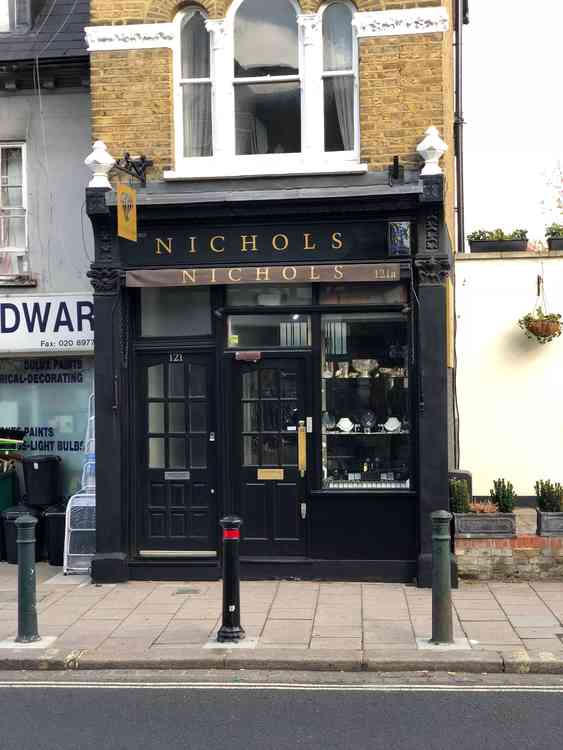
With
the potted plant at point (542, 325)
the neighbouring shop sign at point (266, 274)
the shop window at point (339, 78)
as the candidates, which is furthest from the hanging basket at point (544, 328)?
the shop window at point (339, 78)

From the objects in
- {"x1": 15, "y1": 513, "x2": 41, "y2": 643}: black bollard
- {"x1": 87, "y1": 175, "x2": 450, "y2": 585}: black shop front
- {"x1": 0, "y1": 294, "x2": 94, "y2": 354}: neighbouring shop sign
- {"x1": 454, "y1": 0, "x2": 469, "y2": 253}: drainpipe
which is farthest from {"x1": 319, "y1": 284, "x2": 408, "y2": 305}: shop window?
{"x1": 454, "y1": 0, "x2": 469, "y2": 253}: drainpipe

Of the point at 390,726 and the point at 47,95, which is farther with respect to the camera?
the point at 47,95

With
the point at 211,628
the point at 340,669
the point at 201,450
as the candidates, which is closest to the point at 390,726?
the point at 340,669

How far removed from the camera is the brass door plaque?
35.0ft

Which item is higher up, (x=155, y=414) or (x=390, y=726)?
(x=155, y=414)

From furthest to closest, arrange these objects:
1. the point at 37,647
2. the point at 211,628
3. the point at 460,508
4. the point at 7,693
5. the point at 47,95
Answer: the point at 47,95 < the point at 460,508 < the point at 211,628 < the point at 37,647 < the point at 7,693

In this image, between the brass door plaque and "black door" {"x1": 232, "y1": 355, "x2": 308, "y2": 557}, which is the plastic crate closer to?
"black door" {"x1": 232, "y1": 355, "x2": 308, "y2": 557}

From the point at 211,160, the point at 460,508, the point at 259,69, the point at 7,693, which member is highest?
the point at 259,69

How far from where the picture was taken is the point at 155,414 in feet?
35.9

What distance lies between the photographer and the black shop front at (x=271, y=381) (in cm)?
1030

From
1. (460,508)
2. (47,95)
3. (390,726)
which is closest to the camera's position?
(390,726)

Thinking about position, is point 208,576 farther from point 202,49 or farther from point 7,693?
point 202,49

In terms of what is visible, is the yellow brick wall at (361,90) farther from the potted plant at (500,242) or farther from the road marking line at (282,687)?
the road marking line at (282,687)

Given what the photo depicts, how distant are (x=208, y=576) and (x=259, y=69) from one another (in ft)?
19.2
